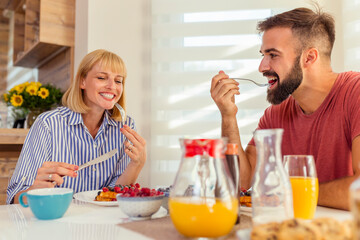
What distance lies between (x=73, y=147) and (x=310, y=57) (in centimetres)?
109

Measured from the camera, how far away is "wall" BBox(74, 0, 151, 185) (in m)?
2.35

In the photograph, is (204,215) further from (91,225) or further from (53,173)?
(53,173)

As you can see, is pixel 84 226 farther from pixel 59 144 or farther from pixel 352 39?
pixel 352 39

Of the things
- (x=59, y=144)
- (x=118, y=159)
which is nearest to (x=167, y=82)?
(x=118, y=159)

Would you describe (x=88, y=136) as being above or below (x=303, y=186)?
above

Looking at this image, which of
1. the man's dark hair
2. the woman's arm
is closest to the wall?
the woman's arm

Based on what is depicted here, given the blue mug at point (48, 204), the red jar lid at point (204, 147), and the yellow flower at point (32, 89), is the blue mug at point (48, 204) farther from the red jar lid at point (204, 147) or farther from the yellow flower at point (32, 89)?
the yellow flower at point (32, 89)

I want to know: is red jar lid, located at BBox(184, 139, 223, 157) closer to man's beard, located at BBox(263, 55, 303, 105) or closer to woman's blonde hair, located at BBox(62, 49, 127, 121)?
man's beard, located at BBox(263, 55, 303, 105)

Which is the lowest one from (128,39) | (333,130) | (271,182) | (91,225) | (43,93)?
(91,225)

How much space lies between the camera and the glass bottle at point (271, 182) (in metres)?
0.67

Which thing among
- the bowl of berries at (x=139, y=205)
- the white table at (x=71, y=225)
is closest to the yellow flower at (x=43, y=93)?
the white table at (x=71, y=225)

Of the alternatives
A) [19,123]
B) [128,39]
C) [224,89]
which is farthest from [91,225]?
[19,123]

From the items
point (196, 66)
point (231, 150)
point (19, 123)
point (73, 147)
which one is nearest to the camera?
point (231, 150)

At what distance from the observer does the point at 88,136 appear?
5.18 ft
